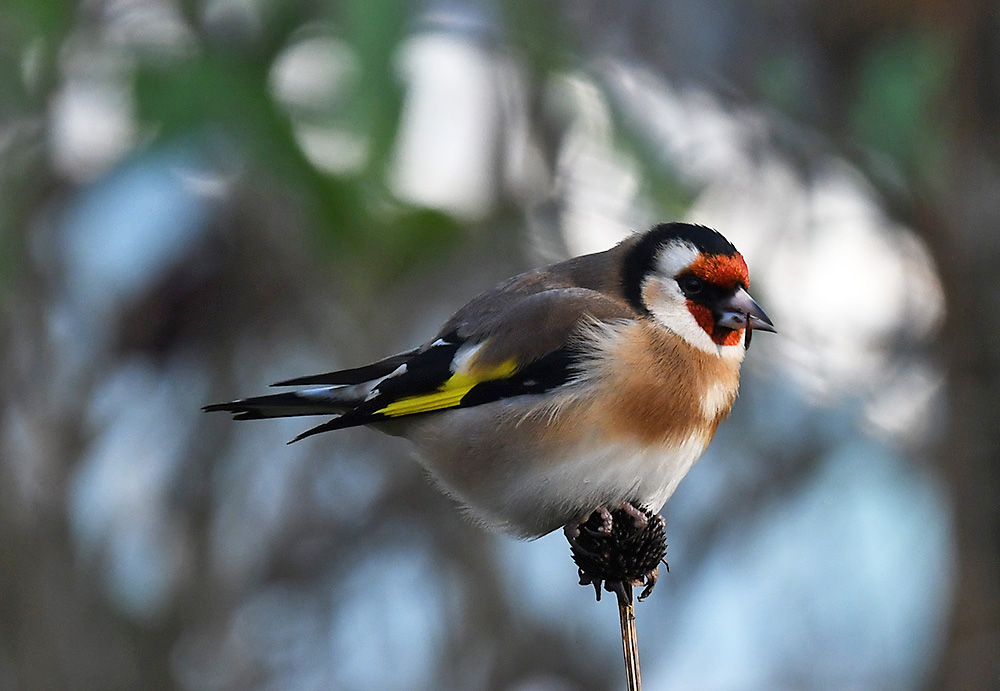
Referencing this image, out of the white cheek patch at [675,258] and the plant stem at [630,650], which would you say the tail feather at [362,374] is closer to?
the white cheek patch at [675,258]

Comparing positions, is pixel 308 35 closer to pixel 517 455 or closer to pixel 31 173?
pixel 517 455

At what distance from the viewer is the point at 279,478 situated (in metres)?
7.51

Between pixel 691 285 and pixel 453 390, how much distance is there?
0.76m

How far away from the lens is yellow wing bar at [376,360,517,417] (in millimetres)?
3422

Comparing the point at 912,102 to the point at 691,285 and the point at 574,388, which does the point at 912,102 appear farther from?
the point at 574,388

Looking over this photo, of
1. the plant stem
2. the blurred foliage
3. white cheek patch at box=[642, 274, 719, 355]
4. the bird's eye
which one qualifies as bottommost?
the plant stem

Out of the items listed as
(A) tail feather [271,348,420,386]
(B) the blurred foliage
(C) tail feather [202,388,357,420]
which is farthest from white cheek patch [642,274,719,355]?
(B) the blurred foliage

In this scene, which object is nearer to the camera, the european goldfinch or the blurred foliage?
the european goldfinch

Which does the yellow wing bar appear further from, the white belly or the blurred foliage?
the blurred foliage

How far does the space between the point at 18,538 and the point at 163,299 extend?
1741mm

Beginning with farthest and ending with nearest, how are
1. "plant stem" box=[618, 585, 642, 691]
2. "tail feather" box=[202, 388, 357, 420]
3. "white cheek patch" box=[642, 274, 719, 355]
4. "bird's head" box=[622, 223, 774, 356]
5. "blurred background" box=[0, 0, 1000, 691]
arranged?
1. "blurred background" box=[0, 0, 1000, 691]
2. "white cheek patch" box=[642, 274, 719, 355]
3. "bird's head" box=[622, 223, 774, 356]
4. "tail feather" box=[202, 388, 357, 420]
5. "plant stem" box=[618, 585, 642, 691]

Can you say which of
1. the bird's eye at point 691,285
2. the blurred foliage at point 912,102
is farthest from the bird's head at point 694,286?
the blurred foliage at point 912,102

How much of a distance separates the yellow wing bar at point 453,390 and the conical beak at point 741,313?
626 millimetres

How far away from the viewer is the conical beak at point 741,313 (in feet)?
10.3
